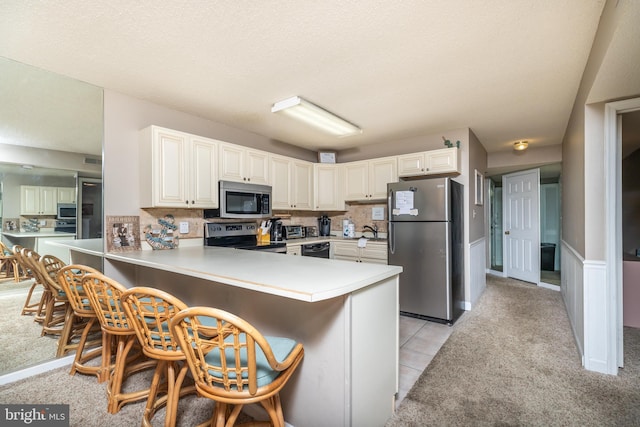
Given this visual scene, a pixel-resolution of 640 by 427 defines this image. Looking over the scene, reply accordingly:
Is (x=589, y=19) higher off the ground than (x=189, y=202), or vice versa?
(x=589, y=19)

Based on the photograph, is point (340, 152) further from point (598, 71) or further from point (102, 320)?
point (102, 320)

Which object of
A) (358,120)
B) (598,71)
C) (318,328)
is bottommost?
(318,328)

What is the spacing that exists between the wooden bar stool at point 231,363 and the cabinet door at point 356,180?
3.24 metres

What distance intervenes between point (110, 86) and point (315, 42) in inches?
75.6

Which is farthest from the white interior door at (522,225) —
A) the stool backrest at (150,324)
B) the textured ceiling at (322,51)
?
the stool backrest at (150,324)

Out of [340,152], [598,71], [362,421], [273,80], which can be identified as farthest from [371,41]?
[340,152]

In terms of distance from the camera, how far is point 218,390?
3.76ft

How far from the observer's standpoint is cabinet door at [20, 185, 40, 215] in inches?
89.9

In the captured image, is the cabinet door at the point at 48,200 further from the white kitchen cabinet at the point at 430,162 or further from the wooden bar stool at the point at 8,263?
the white kitchen cabinet at the point at 430,162

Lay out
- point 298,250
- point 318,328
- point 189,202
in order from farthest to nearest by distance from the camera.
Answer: point 298,250, point 189,202, point 318,328

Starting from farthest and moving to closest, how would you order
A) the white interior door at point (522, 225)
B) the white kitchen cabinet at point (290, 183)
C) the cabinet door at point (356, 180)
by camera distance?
the white interior door at point (522, 225) → the cabinet door at point (356, 180) → the white kitchen cabinet at point (290, 183)

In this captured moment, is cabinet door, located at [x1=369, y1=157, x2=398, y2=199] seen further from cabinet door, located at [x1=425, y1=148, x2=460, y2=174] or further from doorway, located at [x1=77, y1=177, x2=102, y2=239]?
doorway, located at [x1=77, y1=177, x2=102, y2=239]

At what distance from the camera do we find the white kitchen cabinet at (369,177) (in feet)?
13.3

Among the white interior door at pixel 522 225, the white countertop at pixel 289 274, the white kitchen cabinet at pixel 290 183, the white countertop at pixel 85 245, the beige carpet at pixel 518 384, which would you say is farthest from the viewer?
the white interior door at pixel 522 225
